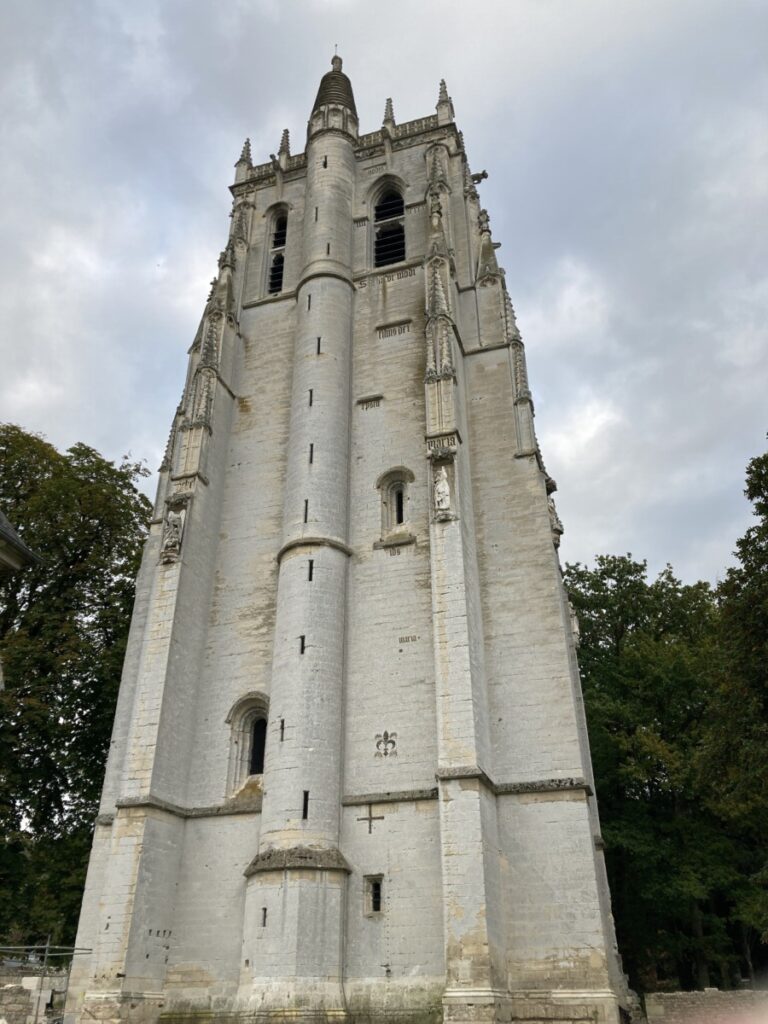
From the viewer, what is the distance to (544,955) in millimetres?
13719

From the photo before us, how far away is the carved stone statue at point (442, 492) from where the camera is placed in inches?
660

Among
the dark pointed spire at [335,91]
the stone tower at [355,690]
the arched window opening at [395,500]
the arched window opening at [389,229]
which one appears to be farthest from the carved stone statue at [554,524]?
the dark pointed spire at [335,91]

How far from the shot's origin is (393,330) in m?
21.4

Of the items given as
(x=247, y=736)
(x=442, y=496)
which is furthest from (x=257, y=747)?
(x=442, y=496)

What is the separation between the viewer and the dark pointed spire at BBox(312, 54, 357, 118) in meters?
27.3

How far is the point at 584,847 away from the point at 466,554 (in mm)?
5794

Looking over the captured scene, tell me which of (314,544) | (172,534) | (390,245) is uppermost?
(390,245)

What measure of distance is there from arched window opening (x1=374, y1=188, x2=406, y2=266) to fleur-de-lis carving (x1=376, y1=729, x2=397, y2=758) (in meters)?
13.7

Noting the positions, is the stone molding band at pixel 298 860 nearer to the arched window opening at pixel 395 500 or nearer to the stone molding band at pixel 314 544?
the stone molding band at pixel 314 544

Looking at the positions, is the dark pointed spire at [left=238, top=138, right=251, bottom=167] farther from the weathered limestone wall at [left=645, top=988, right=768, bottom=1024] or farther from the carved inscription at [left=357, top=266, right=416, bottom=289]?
the weathered limestone wall at [left=645, top=988, right=768, bottom=1024]

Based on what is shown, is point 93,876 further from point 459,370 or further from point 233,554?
point 459,370

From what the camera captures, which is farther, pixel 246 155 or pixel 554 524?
pixel 246 155

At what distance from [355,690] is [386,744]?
133cm

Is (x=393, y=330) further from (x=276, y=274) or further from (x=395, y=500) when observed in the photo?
(x=276, y=274)
